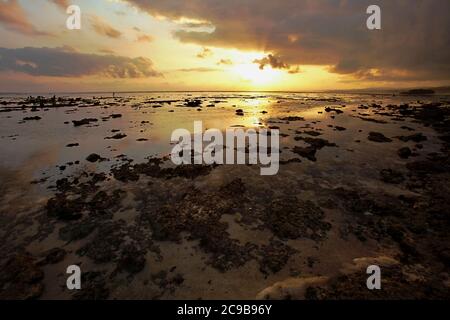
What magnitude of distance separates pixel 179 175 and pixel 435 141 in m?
23.9

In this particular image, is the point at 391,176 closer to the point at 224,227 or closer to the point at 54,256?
the point at 224,227

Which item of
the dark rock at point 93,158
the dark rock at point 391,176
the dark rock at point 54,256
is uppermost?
the dark rock at point 93,158

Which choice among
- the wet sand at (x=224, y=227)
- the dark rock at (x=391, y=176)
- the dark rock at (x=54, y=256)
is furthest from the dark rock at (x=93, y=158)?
the dark rock at (x=391, y=176)

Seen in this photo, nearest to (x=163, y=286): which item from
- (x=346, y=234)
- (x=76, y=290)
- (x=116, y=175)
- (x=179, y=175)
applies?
(x=76, y=290)

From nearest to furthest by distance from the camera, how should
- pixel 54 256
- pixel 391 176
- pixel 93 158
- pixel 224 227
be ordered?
1. pixel 54 256
2. pixel 224 227
3. pixel 391 176
4. pixel 93 158

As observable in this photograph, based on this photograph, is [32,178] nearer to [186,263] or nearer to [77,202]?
[77,202]

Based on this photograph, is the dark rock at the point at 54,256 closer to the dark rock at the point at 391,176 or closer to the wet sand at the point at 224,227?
the wet sand at the point at 224,227

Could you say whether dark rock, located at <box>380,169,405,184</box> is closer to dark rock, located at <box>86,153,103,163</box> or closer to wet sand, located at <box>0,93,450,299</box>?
wet sand, located at <box>0,93,450,299</box>

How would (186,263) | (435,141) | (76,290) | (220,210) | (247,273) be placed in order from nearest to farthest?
(76,290) < (247,273) < (186,263) < (220,210) < (435,141)

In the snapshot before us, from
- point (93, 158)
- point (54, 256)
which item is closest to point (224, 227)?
point (54, 256)

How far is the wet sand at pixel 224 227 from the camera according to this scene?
7.07m

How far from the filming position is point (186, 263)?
26.2 feet

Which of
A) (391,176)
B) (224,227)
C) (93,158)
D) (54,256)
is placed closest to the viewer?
(54,256)

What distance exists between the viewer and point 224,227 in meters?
9.79
